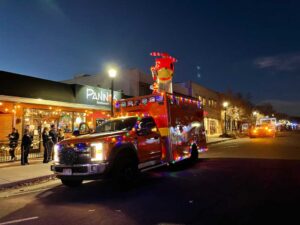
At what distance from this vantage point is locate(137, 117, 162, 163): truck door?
29.9ft

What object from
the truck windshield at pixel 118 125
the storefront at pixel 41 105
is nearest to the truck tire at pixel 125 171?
the truck windshield at pixel 118 125

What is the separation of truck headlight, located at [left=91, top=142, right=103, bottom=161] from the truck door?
5.23 feet

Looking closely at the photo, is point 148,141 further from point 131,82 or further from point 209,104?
point 209,104

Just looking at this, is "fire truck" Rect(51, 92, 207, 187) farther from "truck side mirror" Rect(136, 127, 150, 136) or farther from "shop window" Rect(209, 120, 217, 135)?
"shop window" Rect(209, 120, 217, 135)

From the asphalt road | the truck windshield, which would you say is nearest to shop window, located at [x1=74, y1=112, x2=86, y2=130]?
the asphalt road

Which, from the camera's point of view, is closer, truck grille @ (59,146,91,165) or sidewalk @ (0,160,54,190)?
truck grille @ (59,146,91,165)

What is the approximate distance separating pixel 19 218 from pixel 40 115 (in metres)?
14.1

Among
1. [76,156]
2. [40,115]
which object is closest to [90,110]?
[40,115]

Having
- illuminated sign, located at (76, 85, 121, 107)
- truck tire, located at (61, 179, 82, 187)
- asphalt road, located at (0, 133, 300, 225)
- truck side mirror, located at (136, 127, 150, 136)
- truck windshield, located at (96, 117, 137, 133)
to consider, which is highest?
illuminated sign, located at (76, 85, 121, 107)

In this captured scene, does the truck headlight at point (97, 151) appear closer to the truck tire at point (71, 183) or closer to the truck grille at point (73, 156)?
the truck grille at point (73, 156)

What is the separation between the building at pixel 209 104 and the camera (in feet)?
139

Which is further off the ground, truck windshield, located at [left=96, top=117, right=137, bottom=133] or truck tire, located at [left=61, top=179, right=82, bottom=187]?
truck windshield, located at [left=96, top=117, right=137, bottom=133]

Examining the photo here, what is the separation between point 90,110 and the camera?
22.4m

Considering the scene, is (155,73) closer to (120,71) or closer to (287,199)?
(120,71)
